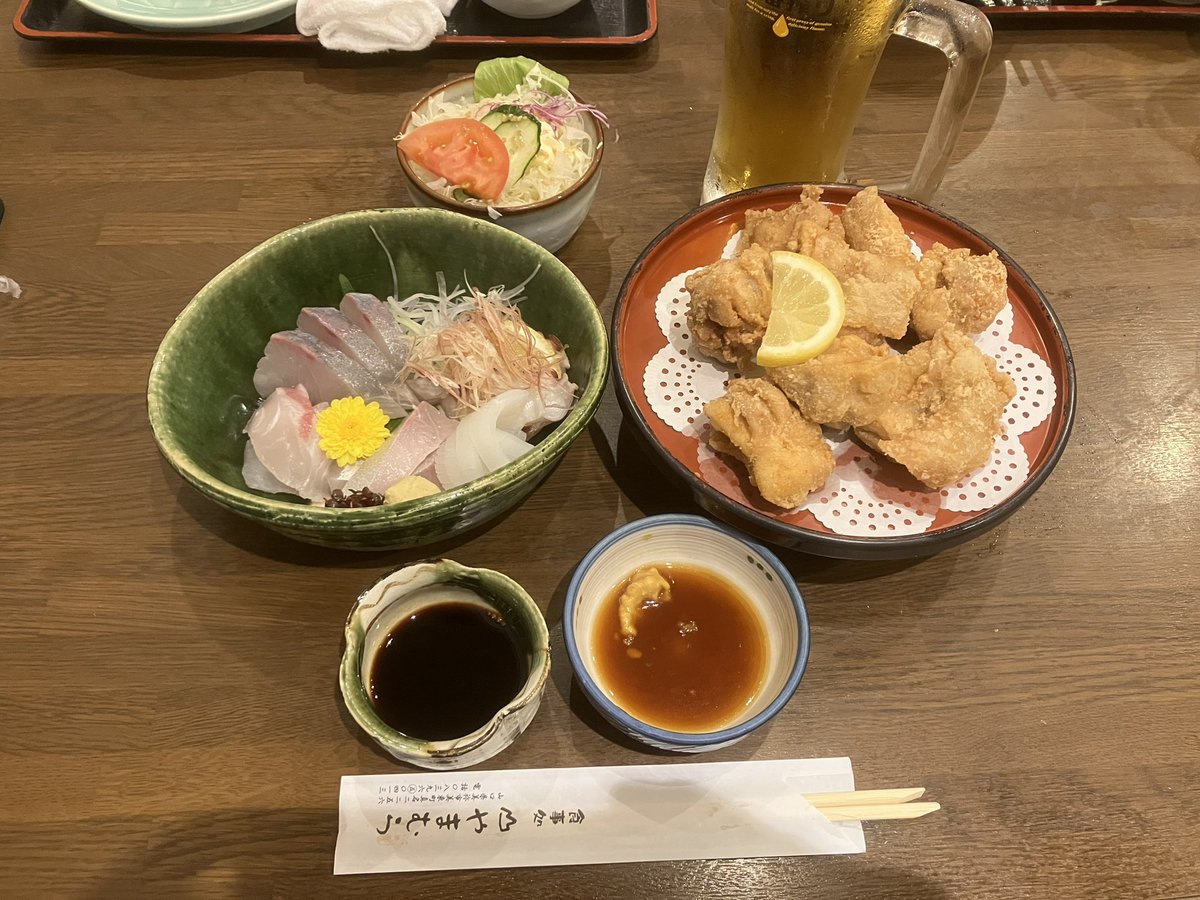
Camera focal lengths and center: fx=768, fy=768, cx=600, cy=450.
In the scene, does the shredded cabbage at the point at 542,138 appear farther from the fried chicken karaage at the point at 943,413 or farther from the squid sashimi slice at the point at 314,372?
the fried chicken karaage at the point at 943,413

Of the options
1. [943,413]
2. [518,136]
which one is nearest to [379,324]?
[518,136]

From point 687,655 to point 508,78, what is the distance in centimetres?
170

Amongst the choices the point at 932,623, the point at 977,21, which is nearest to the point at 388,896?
the point at 932,623

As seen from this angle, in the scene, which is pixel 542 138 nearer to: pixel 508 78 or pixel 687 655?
pixel 508 78

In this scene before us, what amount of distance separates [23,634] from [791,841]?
160 cm

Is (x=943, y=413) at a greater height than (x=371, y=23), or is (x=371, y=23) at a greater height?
(x=371, y=23)

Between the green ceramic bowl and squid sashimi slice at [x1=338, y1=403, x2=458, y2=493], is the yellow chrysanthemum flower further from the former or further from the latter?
the green ceramic bowl

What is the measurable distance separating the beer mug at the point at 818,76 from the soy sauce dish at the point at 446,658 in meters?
1.39

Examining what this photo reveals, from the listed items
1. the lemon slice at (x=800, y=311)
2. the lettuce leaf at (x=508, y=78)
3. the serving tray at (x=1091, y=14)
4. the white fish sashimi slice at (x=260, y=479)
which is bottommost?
the white fish sashimi slice at (x=260, y=479)

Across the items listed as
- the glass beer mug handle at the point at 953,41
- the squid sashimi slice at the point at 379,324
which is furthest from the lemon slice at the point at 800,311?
the squid sashimi slice at the point at 379,324

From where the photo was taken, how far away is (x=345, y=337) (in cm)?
176

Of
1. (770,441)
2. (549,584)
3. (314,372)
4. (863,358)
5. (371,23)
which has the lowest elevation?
(549,584)

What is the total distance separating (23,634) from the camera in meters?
1.60

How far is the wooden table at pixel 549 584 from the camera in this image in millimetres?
1397
